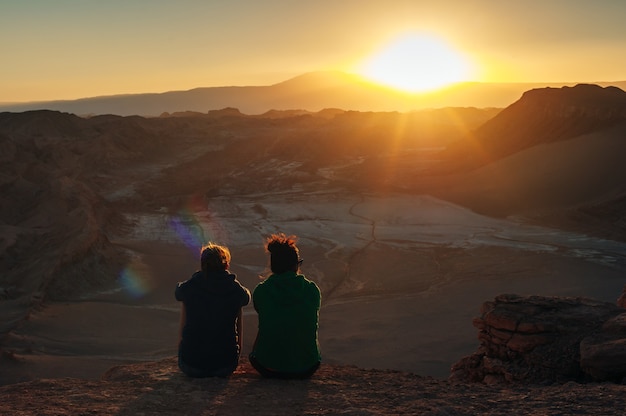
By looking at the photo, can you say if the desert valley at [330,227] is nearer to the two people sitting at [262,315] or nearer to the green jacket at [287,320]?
Answer: the two people sitting at [262,315]

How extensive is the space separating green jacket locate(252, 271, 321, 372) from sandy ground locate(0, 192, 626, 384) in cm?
504

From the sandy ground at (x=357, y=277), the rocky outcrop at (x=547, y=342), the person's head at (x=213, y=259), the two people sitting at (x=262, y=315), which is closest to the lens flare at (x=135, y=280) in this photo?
the sandy ground at (x=357, y=277)

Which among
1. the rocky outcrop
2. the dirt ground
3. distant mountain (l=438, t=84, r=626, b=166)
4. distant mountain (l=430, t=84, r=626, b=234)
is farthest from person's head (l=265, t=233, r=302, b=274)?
distant mountain (l=438, t=84, r=626, b=166)

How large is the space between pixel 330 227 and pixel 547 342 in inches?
622

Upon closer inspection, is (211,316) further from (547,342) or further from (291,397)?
(547,342)

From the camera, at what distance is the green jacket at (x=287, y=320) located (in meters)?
4.52

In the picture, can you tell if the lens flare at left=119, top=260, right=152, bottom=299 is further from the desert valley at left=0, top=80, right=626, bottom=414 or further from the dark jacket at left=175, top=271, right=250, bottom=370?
the dark jacket at left=175, top=271, right=250, bottom=370

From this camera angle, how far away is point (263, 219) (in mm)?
22938

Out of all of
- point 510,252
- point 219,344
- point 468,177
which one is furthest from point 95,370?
point 468,177

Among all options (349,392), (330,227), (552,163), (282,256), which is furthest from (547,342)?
(552,163)

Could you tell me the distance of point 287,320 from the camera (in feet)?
14.8

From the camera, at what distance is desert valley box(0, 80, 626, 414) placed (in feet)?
37.5

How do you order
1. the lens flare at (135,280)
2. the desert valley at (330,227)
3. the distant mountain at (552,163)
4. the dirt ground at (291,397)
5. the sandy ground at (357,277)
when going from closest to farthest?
the dirt ground at (291,397) < the sandy ground at (357,277) < the desert valley at (330,227) < the lens flare at (135,280) < the distant mountain at (552,163)

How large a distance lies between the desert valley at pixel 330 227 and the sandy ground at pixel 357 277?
7 cm
